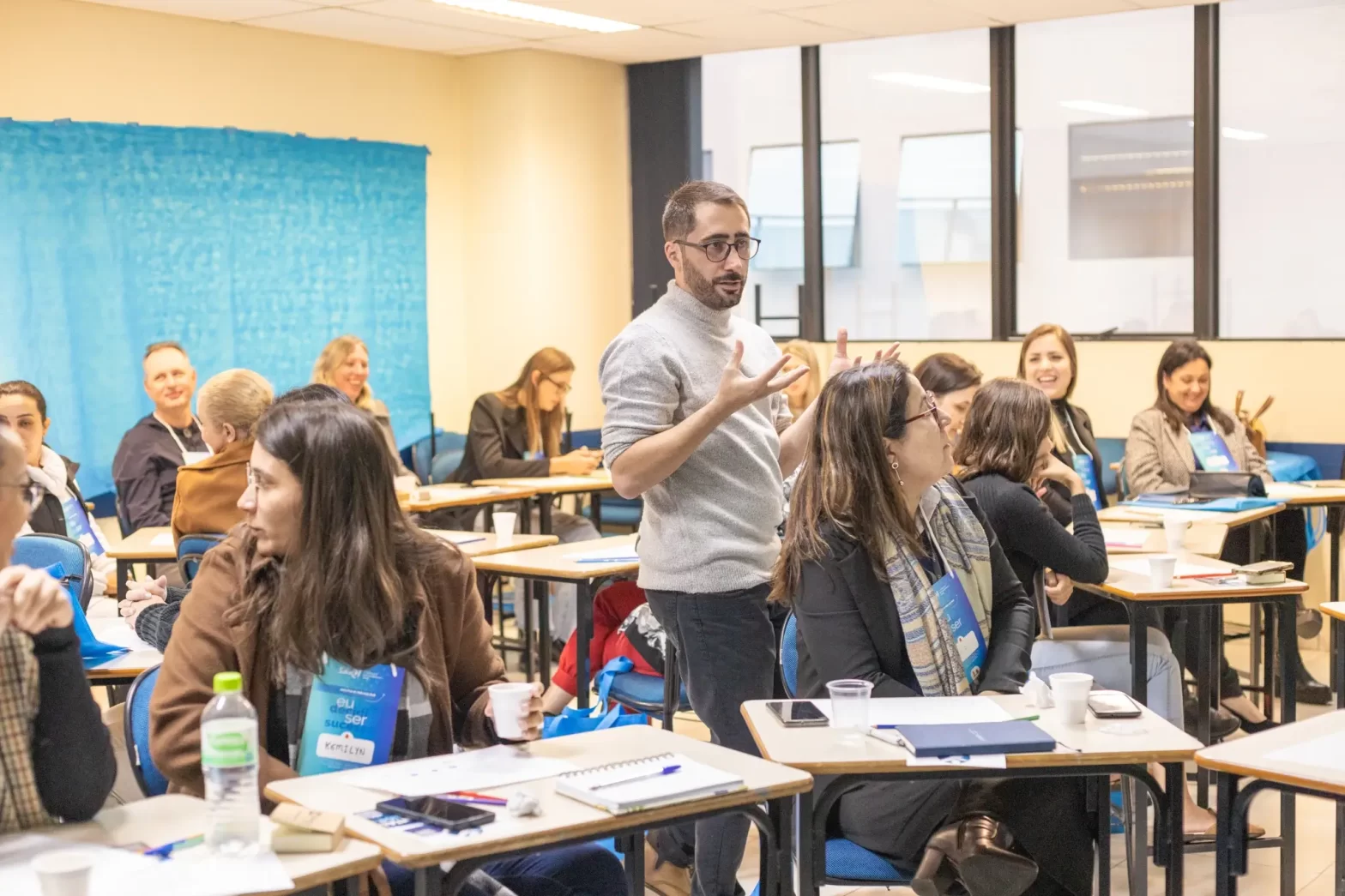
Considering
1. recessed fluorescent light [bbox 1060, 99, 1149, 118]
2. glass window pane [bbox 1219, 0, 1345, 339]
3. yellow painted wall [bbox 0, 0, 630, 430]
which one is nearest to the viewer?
glass window pane [bbox 1219, 0, 1345, 339]

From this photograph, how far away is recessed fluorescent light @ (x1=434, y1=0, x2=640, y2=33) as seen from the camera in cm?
721

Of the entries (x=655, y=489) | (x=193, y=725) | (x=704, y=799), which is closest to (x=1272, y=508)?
(x=655, y=489)

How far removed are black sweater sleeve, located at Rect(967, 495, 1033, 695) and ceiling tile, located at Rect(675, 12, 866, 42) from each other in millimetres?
4834

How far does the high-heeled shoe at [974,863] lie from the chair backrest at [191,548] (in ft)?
8.41

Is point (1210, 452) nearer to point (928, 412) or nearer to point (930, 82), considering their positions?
point (930, 82)

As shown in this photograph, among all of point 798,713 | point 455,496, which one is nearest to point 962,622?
point 798,713

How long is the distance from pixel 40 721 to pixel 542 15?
589cm

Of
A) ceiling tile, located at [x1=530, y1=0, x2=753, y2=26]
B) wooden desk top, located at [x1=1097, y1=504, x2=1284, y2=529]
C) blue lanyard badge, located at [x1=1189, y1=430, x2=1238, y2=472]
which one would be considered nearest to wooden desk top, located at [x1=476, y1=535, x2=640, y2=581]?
wooden desk top, located at [x1=1097, y1=504, x2=1284, y2=529]

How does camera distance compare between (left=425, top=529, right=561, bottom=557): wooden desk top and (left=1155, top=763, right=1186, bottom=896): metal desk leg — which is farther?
(left=425, top=529, right=561, bottom=557): wooden desk top

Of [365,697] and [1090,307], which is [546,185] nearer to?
[1090,307]

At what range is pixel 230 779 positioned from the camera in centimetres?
206

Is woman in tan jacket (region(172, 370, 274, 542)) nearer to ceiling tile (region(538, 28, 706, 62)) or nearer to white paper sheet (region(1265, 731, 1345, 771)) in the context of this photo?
white paper sheet (region(1265, 731, 1345, 771))

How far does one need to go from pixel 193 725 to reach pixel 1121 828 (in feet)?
9.98

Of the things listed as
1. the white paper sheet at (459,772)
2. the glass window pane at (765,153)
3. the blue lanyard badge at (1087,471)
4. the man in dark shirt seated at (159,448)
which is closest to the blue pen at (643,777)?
the white paper sheet at (459,772)
